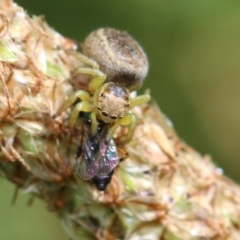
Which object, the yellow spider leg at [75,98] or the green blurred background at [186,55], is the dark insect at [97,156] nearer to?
the yellow spider leg at [75,98]

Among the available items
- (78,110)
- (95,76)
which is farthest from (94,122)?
(95,76)

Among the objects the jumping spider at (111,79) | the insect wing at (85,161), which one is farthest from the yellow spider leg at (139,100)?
the insect wing at (85,161)

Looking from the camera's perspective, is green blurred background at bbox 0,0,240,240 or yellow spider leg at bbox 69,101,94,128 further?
green blurred background at bbox 0,0,240,240

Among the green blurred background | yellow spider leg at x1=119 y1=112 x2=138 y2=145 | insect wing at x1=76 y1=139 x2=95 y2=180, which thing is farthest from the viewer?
the green blurred background

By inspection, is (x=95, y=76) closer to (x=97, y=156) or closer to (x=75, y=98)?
(x=75, y=98)

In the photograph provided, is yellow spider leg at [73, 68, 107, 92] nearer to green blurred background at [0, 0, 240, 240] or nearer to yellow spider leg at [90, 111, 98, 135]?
yellow spider leg at [90, 111, 98, 135]

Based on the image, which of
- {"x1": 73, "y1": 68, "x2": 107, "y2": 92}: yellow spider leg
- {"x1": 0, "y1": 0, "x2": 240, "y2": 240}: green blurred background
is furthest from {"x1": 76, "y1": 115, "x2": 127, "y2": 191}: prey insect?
{"x1": 0, "y1": 0, "x2": 240, "y2": 240}: green blurred background

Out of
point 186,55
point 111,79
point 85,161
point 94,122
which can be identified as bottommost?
point 186,55
